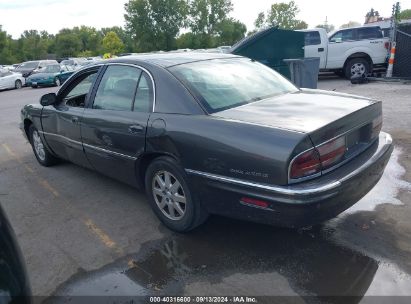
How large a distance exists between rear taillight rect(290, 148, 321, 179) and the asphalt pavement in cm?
79

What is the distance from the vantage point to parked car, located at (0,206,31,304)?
153 centimetres

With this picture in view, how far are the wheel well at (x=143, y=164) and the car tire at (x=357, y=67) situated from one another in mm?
11609

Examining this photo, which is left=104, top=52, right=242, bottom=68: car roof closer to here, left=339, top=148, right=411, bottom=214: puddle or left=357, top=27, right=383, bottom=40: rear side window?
left=339, top=148, right=411, bottom=214: puddle

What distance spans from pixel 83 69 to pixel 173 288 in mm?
2919

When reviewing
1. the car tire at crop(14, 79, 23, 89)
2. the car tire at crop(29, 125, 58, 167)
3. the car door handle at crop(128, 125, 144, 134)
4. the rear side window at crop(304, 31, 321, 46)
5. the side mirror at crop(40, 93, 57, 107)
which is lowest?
the car tire at crop(14, 79, 23, 89)

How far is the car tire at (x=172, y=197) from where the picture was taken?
334cm

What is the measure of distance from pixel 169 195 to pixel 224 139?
0.93 meters

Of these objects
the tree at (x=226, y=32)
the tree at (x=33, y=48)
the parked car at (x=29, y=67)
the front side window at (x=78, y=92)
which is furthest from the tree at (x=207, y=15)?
the front side window at (x=78, y=92)

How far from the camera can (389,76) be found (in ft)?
41.8

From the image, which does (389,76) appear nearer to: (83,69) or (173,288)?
(83,69)

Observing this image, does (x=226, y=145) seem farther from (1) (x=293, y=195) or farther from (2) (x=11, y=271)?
(2) (x=11, y=271)

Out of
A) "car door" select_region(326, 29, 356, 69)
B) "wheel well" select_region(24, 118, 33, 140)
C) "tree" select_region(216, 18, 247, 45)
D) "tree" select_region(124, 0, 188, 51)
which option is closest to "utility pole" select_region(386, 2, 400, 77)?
"car door" select_region(326, 29, 356, 69)

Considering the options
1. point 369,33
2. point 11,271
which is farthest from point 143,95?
point 369,33

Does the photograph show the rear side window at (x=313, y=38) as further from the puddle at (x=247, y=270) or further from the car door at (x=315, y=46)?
the puddle at (x=247, y=270)
